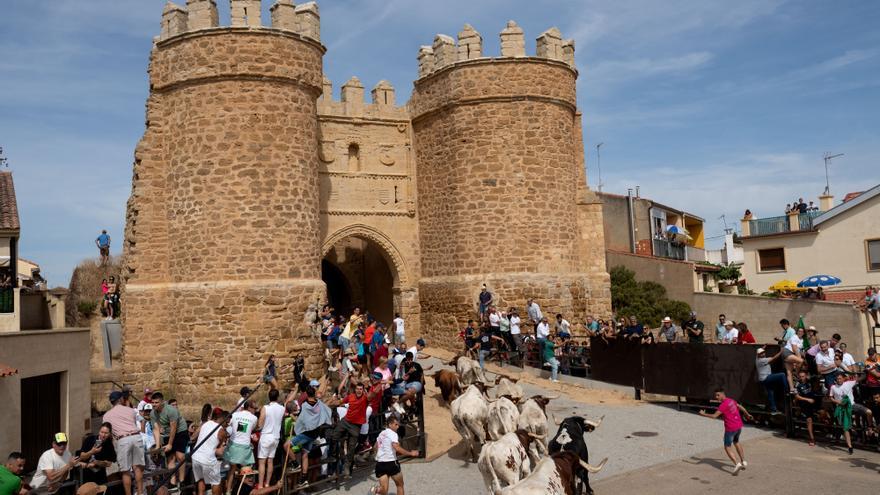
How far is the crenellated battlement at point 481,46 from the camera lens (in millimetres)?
21172

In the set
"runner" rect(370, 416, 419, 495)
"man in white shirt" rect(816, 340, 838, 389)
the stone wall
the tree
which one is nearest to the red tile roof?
"runner" rect(370, 416, 419, 495)

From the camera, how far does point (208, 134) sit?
17.5 metres

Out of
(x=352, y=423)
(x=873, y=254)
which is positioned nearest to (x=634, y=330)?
(x=352, y=423)

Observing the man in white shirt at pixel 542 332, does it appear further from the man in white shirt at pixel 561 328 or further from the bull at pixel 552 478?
the bull at pixel 552 478

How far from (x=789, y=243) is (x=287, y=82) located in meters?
22.4

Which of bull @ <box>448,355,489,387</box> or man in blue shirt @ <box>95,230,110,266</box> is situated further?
man in blue shirt @ <box>95,230,110,266</box>

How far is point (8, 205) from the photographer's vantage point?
19.0m

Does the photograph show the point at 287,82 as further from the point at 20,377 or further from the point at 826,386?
the point at 826,386

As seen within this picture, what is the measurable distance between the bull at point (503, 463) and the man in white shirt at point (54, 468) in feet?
15.5

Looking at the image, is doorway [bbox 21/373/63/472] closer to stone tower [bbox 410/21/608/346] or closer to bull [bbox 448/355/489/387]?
bull [bbox 448/355/489/387]

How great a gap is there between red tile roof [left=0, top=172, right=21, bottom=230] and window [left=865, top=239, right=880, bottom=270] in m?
28.3

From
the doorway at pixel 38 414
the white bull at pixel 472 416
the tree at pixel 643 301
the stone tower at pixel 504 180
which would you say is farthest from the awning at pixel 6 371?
the tree at pixel 643 301

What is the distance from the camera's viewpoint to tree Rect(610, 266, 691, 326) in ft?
88.7

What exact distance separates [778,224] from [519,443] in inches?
1059
